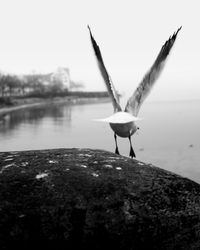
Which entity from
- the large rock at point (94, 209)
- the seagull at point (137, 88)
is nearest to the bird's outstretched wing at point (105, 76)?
the seagull at point (137, 88)

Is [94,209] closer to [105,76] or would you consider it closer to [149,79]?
[105,76]

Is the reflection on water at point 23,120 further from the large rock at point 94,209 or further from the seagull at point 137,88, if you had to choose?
the large rock at point 94,209

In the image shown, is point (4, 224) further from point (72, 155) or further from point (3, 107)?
point (3, 107)

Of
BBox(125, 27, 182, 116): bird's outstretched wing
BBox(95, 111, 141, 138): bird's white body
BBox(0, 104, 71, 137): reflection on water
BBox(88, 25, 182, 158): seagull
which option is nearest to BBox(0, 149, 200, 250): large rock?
BBox(95, 111, 141, 138): bird's white body

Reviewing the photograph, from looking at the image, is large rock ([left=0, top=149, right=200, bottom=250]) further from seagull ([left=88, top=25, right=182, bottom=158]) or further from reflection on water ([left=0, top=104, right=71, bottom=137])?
reflection on water ([left=0, top=104, right=71, bottom=137])

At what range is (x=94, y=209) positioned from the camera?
294 centimetres

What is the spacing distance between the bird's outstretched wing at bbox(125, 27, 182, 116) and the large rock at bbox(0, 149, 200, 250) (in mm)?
3316

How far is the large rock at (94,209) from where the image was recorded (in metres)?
2.83

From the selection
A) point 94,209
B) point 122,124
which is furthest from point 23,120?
point 94,209

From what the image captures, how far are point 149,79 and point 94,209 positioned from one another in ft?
13.8

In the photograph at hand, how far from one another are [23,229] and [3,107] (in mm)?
54441

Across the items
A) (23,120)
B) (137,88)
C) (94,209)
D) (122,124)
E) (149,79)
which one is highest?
(149,79)

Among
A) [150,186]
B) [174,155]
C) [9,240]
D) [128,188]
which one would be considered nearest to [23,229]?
[9,240]

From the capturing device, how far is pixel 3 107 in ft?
180
